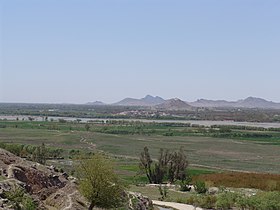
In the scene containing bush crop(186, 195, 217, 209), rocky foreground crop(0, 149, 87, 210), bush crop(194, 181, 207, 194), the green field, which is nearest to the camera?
rocky foreground crop(0, 149, 87, 210)

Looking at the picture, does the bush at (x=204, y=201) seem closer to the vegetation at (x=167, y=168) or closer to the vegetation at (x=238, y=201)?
the vegetation at (x=238, y=201)

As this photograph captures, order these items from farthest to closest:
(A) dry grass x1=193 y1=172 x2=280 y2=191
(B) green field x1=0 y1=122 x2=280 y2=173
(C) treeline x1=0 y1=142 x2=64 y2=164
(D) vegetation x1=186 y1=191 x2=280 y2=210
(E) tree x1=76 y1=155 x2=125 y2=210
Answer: (B) green field x1=0 y1=122 x2=280 y2=173 < (A) dry grass x1=193 y1=172 x2=280 y2=191 < (C) treeline x1=0 y1=142 x2=64 y2=164 < (D) vegetation x1=186 y1=191 x2=280 y2=210 < (E) tree x1=76 y1=155 x2=125 y2=210

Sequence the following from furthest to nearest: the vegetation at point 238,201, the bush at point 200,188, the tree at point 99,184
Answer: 1. the bush at point 200,188
2. the vegetation at point 238,201
3. the tree at point 99,184

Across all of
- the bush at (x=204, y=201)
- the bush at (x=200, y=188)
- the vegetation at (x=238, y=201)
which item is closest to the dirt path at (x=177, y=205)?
the bush at (x=204, y=201)

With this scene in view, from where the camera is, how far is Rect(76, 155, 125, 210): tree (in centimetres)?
3509

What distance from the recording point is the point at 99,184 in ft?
115

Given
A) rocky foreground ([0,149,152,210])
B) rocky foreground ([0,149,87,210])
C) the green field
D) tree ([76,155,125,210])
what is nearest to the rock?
rocky foreground ([0,149,152,210])

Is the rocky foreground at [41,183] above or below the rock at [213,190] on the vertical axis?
above

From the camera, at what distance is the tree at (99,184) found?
35094mm

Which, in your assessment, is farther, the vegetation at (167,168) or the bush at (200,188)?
the vegetation at (167,168)

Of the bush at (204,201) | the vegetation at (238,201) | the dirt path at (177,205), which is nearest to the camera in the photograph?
the vegetation at (238,201)

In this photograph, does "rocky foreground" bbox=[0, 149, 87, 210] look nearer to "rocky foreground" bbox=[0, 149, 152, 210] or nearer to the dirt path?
"rocky foreground" bbox=[0, 149, 152, 210]

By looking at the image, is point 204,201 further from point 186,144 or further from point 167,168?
point 186,144

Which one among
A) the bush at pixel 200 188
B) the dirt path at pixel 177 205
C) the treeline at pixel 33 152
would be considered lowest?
the dirt path at pixel 177 205
